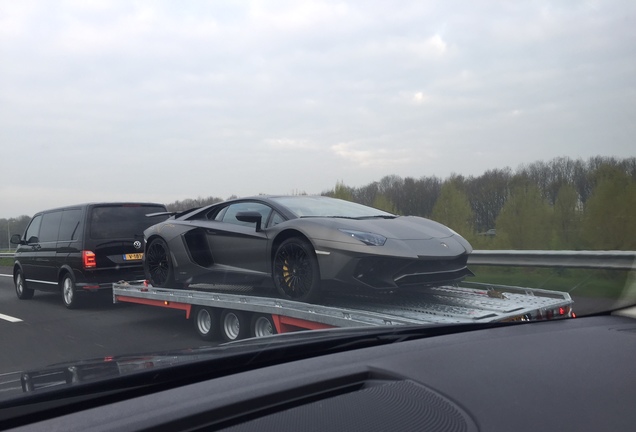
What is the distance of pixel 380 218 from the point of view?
5.28 metres

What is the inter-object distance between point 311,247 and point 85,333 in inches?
110

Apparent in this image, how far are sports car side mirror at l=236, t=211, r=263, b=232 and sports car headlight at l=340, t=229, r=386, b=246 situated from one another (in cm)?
110

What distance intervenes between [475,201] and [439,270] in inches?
36.6

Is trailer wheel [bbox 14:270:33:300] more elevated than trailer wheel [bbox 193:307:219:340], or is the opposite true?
trailer wheel [bbox 193:307:219:340]

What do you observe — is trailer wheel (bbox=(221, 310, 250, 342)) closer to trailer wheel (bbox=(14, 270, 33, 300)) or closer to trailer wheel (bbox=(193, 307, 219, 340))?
trailer wheel (bbox=(193, 307, 219, 340))

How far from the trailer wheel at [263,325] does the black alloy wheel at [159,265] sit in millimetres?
1772

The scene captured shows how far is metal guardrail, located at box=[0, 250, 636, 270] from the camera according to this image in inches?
165

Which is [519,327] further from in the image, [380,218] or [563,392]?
[380,218]

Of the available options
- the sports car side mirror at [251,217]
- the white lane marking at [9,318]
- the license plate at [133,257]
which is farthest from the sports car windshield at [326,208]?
the license plate at [133,257]

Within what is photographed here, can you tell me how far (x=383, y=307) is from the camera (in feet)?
15.9

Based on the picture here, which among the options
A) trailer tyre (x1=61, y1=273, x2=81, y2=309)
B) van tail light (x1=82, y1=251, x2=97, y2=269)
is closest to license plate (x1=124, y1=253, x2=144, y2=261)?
van tail light (x1=82, y1=251, x2=97, y2=269)

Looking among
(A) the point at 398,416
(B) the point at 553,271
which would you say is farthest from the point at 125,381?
(B) the point at 553,271

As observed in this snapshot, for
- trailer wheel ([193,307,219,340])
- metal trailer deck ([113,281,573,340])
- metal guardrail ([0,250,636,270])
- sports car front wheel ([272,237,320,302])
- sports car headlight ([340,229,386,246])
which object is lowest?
trailer wheel ([193,307,219,340])

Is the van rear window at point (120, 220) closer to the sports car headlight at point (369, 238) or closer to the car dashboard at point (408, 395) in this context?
the sports car headlight at point (369, 238)
